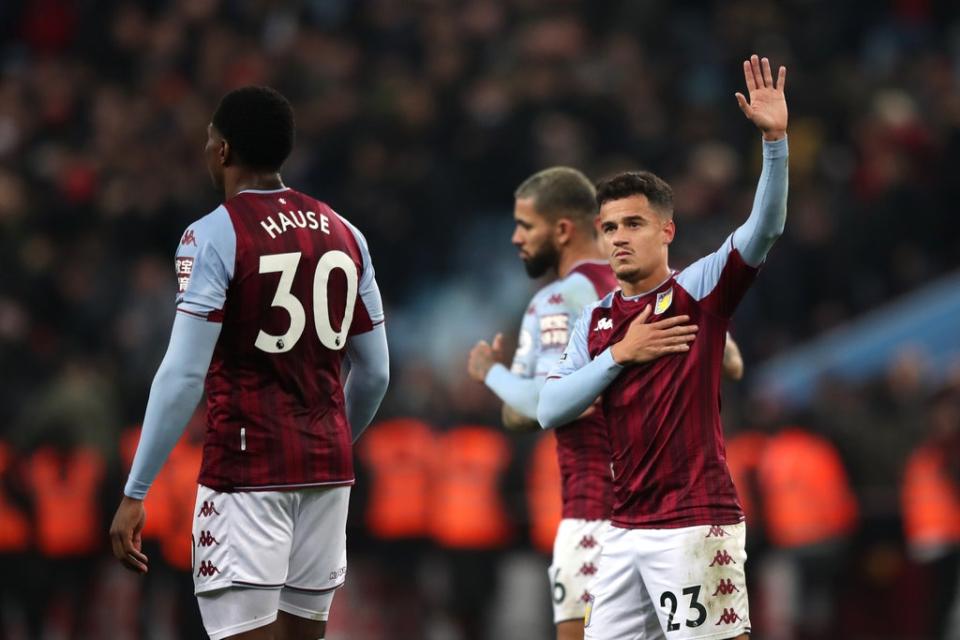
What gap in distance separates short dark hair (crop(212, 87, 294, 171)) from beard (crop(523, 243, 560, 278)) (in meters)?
1.66

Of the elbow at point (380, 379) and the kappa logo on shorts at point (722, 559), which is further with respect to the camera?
the elbow at point (380, 379)

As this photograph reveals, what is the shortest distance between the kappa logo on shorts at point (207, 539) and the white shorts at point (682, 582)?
136 cm

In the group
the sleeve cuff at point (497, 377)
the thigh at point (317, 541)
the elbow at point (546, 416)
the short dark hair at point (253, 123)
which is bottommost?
the thigh at point (317, 541)

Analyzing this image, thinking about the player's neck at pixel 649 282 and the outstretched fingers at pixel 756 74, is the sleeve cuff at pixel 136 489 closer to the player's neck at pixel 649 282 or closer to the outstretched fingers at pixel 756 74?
the player's neck at pixel 649 282

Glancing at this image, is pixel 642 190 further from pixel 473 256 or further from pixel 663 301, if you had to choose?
pixel 473 256

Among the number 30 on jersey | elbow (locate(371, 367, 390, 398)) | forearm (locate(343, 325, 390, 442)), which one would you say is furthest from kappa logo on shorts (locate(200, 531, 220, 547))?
elbow (locate(371, 367, 390, 398))

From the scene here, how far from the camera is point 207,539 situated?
522 centimetres

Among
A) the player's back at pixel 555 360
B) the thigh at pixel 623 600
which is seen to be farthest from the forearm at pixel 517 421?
the thigh at pixel 623 600

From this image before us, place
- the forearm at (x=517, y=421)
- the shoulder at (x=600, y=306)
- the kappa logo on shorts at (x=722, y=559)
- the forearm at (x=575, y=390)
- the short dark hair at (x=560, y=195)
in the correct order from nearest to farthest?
the kappa logo on shorts at (x=722, y=559), the forearm at (x=575, y=390), the shoulder at (x=600, y=306), the forearm at (x=517, y=421), the short dark hair at (x=560, y=195)

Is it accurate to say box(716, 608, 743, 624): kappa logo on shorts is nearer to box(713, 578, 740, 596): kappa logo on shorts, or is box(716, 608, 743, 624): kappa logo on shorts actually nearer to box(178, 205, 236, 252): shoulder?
box(713, 578, 740, 596): kappa logo on shorts

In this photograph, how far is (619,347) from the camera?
528cm

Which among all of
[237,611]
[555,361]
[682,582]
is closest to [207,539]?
[237,611]

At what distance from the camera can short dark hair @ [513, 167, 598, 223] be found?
6.71 m

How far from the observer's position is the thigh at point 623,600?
5.39 m
